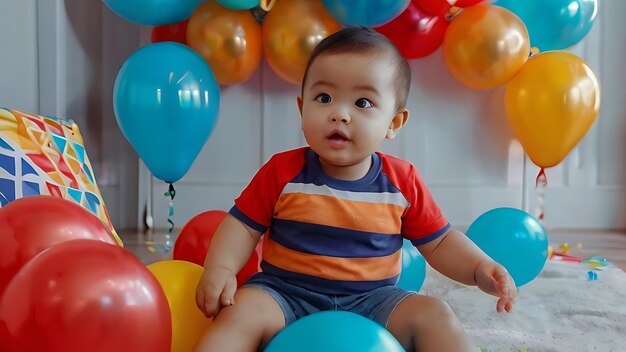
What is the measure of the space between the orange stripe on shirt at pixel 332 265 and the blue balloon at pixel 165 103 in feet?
3.06

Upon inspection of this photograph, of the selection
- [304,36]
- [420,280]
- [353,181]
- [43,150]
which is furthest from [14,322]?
[304,36]

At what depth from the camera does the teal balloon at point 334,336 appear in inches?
32.4

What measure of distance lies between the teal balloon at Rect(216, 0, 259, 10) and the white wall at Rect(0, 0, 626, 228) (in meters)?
0.46

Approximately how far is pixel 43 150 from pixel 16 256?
619 mm

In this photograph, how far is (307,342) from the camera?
2.72 feet

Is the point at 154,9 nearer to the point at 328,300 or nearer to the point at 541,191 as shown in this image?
the point at 328,300

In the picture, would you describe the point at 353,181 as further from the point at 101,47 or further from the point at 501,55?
the point at 101,47

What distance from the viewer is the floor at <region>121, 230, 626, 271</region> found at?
2072mm

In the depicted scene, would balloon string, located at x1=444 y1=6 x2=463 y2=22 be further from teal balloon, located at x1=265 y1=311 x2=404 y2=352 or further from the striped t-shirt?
teal balloon, located at x1=265 y1=311 x2=404 y2=352

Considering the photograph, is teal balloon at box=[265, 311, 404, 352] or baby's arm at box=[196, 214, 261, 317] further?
baby's arm at box=[196, 214, 261, 317]

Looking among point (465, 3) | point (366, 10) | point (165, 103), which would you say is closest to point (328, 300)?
point (165, 103)

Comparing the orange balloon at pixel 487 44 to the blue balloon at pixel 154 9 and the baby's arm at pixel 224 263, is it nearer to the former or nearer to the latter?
the blue balloon at pixel 154 9

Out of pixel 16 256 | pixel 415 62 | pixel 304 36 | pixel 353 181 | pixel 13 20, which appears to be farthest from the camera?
pixel 415 62

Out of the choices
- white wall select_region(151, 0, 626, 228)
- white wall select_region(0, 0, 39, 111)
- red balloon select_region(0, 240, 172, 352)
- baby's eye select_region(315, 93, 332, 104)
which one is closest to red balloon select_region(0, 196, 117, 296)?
red balloon select_region(0, 240, 172, 352)
